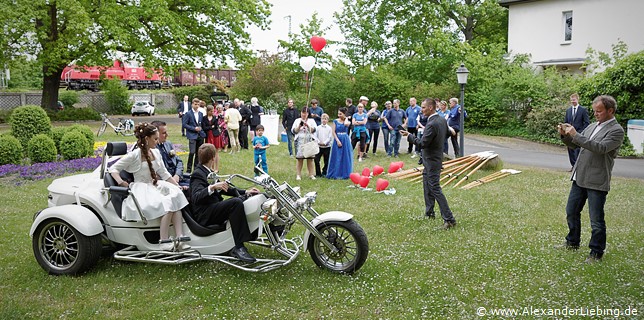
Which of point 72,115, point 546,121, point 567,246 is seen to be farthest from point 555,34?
point 72,115

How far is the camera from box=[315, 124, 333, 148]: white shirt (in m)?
12.4

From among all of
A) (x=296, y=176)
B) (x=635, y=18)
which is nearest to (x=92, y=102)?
(x=296, y=176)

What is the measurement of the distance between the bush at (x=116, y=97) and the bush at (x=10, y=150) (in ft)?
88.3

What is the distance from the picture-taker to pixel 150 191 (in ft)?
19.0

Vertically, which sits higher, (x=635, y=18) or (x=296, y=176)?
(x=635, y=18)

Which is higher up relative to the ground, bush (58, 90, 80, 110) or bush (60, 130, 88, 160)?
bush (58, 90, 80, 110)

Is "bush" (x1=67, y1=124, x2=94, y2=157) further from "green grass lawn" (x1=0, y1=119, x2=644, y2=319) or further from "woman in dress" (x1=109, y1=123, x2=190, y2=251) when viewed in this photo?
"woman in dress" (x1=109, y1=123, x2=190, y2=251)

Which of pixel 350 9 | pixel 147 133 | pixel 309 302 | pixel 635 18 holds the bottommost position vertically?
pixel 309 302

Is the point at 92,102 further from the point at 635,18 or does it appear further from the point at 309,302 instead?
the point at 309,302

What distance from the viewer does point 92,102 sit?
40.4 metres

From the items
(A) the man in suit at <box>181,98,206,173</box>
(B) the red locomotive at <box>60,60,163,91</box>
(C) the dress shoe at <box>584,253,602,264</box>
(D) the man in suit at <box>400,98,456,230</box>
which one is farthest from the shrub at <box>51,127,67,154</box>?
(B) the red locomotive at <box>60,60,163,91</box>

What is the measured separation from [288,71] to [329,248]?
104 ft

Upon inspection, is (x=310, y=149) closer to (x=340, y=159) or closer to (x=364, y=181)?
(x=340, y=159)

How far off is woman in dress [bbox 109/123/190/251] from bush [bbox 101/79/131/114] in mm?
35860
